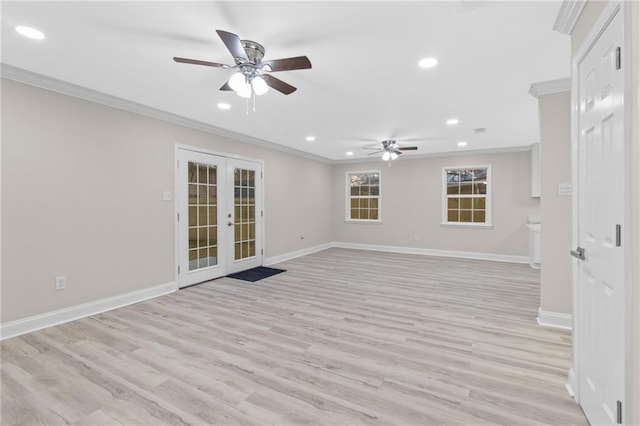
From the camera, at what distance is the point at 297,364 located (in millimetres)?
2385

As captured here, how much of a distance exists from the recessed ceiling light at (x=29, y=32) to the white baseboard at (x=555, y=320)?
5224 mm

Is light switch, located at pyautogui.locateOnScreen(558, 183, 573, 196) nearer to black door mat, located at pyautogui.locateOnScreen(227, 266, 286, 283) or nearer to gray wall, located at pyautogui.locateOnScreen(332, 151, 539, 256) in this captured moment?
gray wall, located at pyautogui.locateOnScreen(332, 151, 539, 256)

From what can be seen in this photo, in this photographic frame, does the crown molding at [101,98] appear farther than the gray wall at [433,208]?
No

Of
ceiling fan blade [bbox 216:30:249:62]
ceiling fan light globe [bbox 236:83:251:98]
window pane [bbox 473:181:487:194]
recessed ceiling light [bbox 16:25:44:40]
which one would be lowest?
window pane [bbox 473:181:487:194]

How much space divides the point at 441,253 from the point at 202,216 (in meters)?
5.72

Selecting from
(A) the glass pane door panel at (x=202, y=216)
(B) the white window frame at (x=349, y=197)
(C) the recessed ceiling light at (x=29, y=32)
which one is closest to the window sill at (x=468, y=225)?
(B) the white window frame at (x=349, y=197)

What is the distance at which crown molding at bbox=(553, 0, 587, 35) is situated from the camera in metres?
1.80

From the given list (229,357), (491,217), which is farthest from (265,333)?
(491,217)

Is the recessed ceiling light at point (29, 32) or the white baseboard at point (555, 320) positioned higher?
the recessed ceiling light at point (29, 32)

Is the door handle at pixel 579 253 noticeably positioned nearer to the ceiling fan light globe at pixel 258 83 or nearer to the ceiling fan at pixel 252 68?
the ceiling fan at pixel 252 68

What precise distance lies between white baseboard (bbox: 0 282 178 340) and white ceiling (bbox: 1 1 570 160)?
97.8 inches

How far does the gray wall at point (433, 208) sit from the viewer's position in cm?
666

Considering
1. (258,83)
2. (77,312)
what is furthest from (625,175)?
(77,312)

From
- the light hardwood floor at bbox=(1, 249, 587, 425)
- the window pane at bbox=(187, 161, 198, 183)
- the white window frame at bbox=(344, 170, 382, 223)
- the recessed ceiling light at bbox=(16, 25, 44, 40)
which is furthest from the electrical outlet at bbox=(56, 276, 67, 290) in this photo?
the white window frame at bbox=(344, 170, 382, 223)
